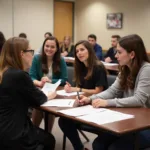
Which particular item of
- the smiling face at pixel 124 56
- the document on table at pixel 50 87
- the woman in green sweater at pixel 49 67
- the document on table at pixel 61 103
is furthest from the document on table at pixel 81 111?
the woman in green sweater at pixel 49 67

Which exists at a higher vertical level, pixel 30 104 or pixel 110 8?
pixel 110 8

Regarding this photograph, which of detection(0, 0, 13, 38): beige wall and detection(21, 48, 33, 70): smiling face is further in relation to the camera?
detection(0, 0, 13, 38): beige wall

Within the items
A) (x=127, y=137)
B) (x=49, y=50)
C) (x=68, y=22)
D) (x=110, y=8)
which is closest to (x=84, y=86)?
(x=49, y=50)

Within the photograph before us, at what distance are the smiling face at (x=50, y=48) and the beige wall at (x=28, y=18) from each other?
16.4ft

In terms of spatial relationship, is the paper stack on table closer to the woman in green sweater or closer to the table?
the table

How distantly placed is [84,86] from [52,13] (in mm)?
6266

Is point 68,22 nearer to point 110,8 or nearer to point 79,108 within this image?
point 110,8

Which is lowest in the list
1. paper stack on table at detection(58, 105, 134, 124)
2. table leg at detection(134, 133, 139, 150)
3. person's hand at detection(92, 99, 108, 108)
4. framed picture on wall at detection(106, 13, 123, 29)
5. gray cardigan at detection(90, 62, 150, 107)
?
table leg at detection(134, 133, 139, 150)

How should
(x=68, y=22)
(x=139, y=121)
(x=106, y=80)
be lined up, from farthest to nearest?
(x=68, y=22) < (x=106, y=80) < (x=139, y=121)

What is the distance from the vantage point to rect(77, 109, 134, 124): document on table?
5.81ft

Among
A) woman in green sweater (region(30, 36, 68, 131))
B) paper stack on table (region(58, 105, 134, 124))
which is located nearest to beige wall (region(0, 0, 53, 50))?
woman in green sweater (region(30, 36, 68, 131))

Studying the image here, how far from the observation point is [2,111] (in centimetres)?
195

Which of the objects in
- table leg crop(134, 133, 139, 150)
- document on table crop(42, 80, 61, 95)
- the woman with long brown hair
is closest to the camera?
table leg crop(134, 133, 139, 150)

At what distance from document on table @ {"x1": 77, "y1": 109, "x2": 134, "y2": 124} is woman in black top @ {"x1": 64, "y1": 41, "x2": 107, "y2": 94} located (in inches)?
31.2
